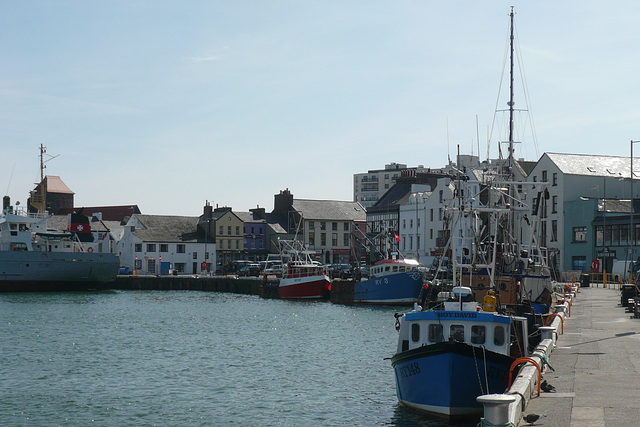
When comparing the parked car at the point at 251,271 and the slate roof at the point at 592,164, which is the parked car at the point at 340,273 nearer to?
the parked car at the point at 251,271

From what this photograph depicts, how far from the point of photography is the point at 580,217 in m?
82.6

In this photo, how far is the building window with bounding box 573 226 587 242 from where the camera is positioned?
268 ft

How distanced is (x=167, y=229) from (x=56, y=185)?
56.1 meters

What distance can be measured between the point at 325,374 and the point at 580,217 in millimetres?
60383

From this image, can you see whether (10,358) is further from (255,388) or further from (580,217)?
(580,217)

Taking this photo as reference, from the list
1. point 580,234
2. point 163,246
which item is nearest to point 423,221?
point 580,234

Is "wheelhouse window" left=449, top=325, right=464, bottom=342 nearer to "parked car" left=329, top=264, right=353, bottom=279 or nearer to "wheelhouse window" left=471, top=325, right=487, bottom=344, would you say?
"wheelhouse window" left=471, top=325, right=487, bottom=344

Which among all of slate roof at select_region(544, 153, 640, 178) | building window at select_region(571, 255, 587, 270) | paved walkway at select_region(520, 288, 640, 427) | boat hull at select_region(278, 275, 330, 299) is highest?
slate roof at select_region(544, 153, 640, 178)

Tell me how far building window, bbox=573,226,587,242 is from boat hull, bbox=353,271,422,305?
82.8 ft

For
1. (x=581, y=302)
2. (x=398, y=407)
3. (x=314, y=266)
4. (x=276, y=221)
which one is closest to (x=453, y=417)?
(x=398, y=407)

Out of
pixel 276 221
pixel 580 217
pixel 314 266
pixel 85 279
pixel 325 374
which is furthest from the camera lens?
pixel 276 221

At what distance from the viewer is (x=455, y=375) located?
1894cm

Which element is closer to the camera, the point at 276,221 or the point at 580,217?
the point at 580,217


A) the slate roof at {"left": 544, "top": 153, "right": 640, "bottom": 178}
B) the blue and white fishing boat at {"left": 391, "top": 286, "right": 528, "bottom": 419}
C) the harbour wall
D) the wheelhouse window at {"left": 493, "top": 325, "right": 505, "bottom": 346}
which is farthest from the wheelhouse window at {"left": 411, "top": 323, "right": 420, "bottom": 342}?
the harbour wall
